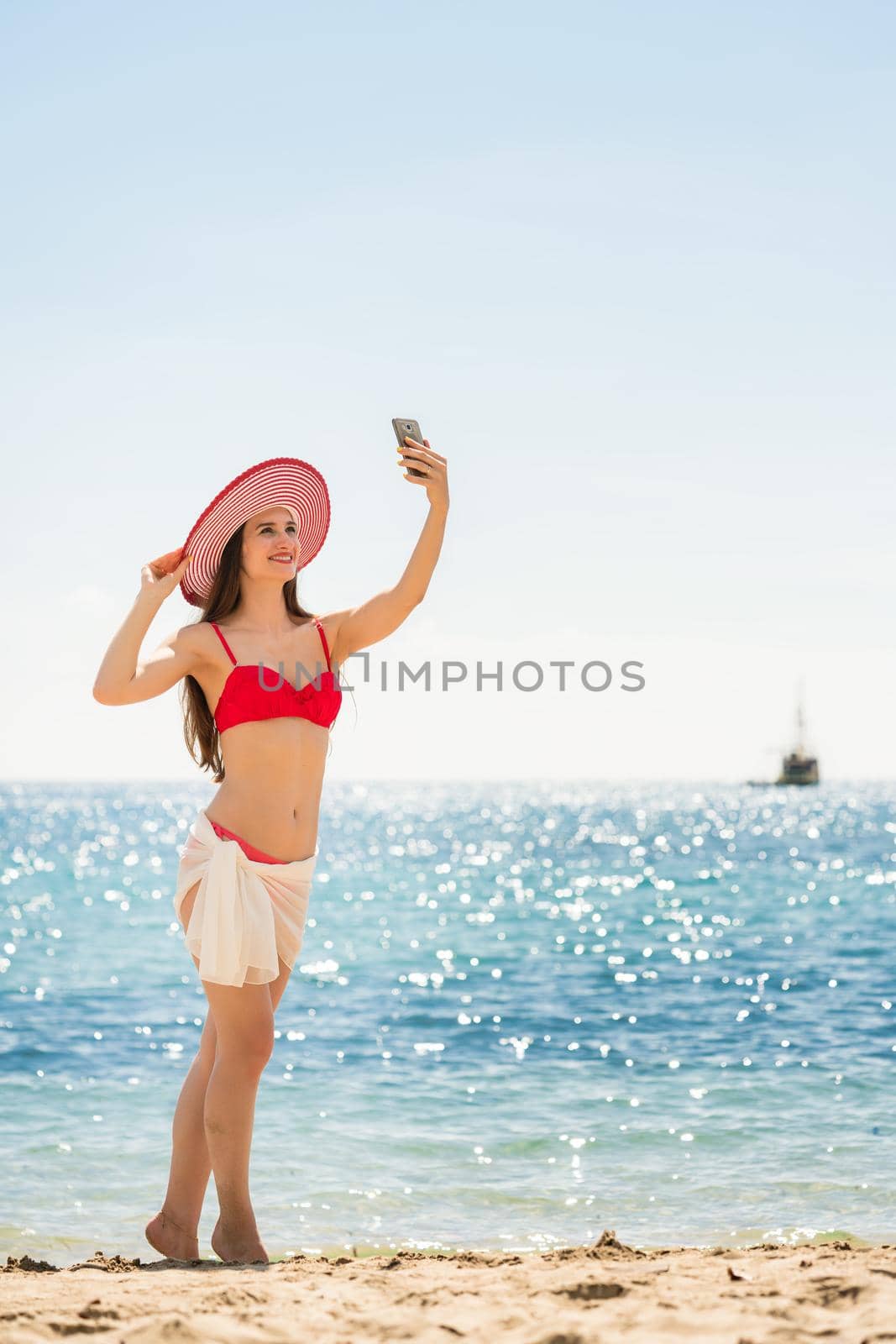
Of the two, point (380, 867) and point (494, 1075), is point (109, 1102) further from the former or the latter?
point (380, 867)

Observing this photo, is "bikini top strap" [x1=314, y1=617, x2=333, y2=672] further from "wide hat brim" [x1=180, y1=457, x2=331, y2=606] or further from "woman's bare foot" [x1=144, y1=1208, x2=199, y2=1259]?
"woman's bare foot" [x1=144, y1=1208, x2=199, y2=1259]

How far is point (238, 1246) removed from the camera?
13.7 ft

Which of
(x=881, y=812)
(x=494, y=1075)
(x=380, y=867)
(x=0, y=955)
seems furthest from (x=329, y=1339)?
(x=881, y=812)

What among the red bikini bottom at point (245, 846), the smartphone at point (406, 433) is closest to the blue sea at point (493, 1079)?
the red bikini bottom at point (245, 846)

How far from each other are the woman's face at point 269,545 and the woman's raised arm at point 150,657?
0.23 meters

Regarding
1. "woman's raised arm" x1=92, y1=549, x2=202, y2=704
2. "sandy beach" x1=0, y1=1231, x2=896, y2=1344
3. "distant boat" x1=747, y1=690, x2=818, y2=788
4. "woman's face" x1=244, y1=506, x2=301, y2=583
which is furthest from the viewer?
"distant boat" x1=747, y1=690, x2=818, y2=788

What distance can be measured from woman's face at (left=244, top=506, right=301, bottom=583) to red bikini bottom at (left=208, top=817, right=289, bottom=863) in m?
0.90

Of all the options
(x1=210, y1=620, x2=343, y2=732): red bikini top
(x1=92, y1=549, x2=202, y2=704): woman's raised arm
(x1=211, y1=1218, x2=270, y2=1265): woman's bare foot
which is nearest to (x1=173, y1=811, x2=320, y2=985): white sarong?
(x1=210, y1=620, x2=343, y2=732): red bikini top

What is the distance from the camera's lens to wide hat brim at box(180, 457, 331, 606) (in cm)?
441

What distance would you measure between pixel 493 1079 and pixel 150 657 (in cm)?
704

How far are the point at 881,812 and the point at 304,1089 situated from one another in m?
93.5

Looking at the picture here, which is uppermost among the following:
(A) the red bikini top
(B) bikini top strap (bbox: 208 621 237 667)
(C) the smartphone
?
(C) the smartphone

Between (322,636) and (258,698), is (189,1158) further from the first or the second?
(322,636)

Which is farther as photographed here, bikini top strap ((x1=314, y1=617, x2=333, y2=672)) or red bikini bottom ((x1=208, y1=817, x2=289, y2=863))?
bikini top strap ((x1=314, y1=617, x2=333, y2=672))
